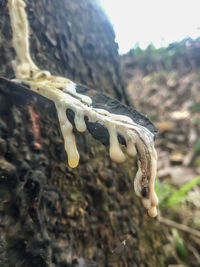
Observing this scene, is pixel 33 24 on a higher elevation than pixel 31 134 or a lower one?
higher

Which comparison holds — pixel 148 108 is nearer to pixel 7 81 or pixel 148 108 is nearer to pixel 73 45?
pixel 73 45

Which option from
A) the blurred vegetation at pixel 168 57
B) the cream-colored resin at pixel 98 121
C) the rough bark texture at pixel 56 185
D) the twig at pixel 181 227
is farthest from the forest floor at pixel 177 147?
the cream-colored resin at pixel 98 121

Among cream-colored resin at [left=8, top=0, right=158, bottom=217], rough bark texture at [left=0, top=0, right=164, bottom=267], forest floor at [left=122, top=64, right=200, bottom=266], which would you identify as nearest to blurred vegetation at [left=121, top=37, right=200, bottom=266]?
forest floor at [left=122, top=64, right=200, bottom=266]

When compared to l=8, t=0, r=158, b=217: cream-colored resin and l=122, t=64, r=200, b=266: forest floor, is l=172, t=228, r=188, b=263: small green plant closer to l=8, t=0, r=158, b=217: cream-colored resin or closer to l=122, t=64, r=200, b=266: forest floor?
l=122, t=64, r=200, b=266: forest floor

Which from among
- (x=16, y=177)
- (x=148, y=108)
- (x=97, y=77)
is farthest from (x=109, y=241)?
(x=148, y=108)

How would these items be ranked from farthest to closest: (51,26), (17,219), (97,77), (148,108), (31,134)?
(148,108)
(97,77)
(51,26)
(31,134)
(17,219)

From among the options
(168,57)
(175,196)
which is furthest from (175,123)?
(168,57)

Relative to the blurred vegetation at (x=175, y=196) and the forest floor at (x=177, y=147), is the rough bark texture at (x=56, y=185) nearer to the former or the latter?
the forest floor at (x=177, y=147)
